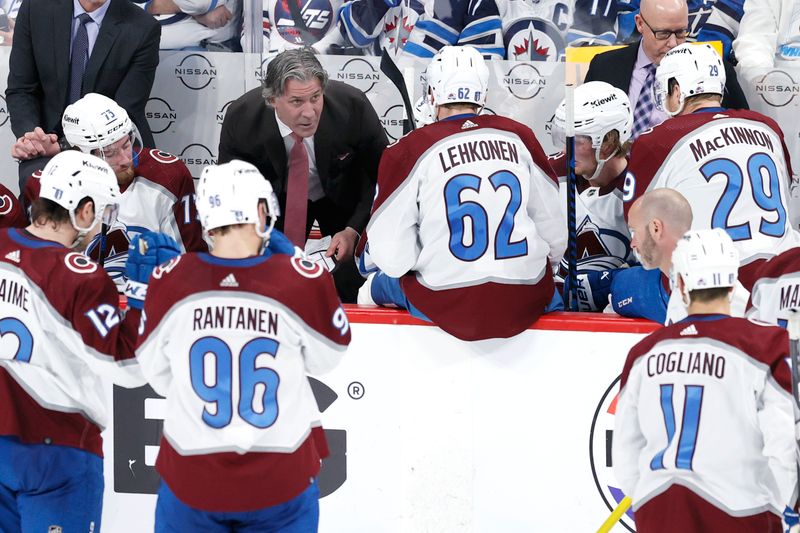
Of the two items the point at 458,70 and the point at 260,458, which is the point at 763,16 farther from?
the point at 260,458

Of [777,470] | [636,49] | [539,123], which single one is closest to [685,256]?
[777,470]

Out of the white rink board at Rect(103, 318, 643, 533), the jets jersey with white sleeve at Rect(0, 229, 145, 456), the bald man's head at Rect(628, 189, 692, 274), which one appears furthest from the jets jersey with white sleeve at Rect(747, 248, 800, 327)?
the jets jersey with white sleeve at Rect(0, 229, 145, 456)

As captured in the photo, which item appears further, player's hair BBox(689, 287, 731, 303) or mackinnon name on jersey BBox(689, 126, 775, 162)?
mackinnon name on jersey BBox(689, 126, 775, 162)

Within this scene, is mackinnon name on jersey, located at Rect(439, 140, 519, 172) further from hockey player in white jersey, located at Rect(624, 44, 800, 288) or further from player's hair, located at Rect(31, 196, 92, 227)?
player's hair, located at Rect(31, 196, 92, 227)

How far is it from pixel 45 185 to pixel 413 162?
1218 mm

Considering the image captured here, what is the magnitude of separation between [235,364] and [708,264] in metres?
1.22

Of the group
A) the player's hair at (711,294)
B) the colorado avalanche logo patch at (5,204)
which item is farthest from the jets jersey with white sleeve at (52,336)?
the player's hair at (711,294)

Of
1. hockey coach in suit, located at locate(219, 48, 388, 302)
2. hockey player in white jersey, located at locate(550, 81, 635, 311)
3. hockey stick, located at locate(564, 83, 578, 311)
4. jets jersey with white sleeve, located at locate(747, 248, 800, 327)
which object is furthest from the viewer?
hockey coach in suit, located at locate(219, 48, 388, 302)

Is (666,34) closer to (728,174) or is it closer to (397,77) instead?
(397,77)

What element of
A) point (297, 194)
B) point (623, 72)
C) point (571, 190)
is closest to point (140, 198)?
point (297, 194)

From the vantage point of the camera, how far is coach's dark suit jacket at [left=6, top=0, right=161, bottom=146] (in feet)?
17.5

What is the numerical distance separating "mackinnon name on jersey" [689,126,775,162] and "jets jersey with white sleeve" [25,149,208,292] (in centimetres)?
192

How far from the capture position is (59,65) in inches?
210

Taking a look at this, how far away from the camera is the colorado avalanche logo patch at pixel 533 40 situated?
5.79 meters
